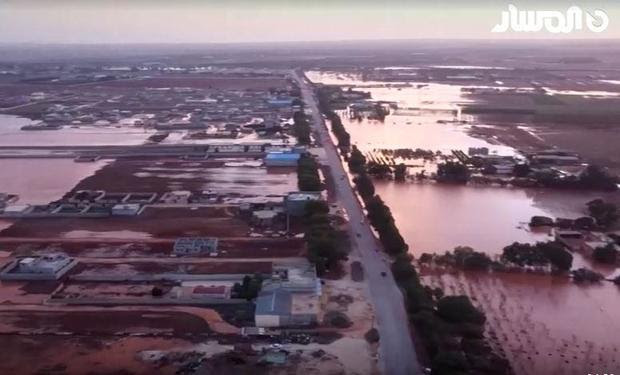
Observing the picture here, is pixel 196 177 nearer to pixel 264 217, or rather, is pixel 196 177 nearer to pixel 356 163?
pixel 356 163

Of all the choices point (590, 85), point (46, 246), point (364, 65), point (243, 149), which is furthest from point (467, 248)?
point (364, 65)

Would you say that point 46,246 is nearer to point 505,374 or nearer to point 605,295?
point 505,374

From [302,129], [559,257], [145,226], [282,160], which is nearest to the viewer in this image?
[559,257]

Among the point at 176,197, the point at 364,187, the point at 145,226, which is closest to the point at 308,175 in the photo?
the point at 364,187

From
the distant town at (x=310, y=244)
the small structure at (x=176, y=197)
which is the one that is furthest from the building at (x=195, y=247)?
the small structure at (x=176, y=197)

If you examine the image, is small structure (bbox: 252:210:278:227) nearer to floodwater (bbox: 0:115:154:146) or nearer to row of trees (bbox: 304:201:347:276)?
row of trees (bbox: 304:201:347:276)

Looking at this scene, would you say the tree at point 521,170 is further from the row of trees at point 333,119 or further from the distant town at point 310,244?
the row of trees at point 333,119
